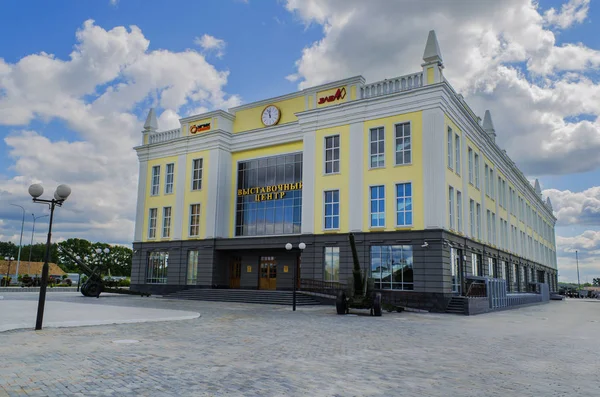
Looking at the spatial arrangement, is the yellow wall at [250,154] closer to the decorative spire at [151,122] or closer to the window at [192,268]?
the window at [192,268]

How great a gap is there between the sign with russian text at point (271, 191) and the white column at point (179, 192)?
496 cm

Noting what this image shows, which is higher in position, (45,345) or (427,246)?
(427,246)

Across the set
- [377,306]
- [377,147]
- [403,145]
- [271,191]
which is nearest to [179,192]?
[271,191]

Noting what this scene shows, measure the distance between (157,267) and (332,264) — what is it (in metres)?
16.0

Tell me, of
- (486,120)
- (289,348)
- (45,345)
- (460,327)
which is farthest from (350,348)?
(486,120)

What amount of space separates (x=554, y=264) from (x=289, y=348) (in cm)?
Answer: 7107

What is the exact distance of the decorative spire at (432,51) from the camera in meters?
27.3

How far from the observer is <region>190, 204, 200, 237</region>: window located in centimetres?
3669

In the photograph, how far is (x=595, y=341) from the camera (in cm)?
1334

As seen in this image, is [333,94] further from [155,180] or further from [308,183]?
[155,180]

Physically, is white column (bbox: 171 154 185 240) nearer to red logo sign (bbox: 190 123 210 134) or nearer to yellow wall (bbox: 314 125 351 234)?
→ red logo sign (bbox: 190 123 210 134)

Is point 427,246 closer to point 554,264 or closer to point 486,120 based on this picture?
point 486,120

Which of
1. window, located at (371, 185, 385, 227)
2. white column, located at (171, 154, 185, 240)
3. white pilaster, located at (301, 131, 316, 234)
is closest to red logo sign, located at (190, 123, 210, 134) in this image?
white column, located at (171, 154, 185, 240)

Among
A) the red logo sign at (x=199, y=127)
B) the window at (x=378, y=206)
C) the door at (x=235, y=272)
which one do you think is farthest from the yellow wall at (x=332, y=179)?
the red logo sign at (x=199, y=127)
